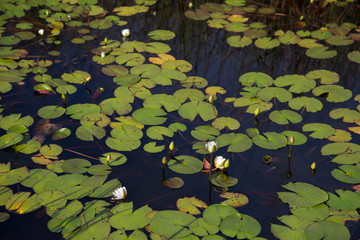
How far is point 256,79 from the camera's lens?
372 cm

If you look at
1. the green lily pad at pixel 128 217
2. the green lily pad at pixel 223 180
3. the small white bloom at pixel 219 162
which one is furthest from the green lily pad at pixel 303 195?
the green lily pad at pixel 128 217

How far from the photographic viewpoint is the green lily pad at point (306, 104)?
3.36 metres

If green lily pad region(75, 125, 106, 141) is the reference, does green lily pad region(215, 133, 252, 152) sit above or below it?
above

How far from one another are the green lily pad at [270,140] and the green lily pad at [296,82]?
71 cm

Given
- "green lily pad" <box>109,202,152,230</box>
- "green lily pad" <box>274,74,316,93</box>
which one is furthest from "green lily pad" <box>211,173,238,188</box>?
"green lily pad" <box>274,74,316,93</box>

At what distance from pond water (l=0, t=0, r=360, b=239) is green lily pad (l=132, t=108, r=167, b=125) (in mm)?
15

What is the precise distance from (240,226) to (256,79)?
1768mm

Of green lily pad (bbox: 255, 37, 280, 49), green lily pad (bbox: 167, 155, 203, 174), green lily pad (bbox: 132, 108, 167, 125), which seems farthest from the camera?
green lily pad (bbox: 255, 37, 280, 49)

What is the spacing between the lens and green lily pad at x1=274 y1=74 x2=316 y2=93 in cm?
359

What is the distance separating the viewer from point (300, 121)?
3.21 metres

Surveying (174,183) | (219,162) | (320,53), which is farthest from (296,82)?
(174,183)

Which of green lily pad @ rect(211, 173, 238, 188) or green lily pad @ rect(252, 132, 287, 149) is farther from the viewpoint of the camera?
green lily pad @ rect(252, 132, 287, 149)

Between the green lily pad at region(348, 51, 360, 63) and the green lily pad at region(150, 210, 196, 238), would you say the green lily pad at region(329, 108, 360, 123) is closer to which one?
the green lily pad at region(348, 51, 360, 63)

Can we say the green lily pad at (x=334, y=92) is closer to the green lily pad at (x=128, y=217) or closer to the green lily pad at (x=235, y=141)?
the green lily pad at (x=235, y=141)
